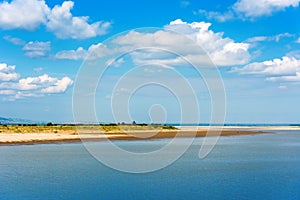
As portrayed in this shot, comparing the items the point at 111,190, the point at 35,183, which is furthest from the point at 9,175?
the point at 111,190

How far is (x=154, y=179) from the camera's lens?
37219 millimetres

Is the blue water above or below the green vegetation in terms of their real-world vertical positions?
below

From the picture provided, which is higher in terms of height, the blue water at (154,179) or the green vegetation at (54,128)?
the green vegetation at (54,128)

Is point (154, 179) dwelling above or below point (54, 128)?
below

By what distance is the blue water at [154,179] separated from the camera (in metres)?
30.3

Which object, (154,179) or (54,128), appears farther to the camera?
(54,128)

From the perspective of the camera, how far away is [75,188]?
106 ft

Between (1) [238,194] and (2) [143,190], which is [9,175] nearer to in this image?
(2) [143,190]

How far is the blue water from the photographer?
30.3 m

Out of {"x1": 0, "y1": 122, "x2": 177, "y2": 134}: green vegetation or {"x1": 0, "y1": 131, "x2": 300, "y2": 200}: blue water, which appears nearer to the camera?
{"x1": 0, "y1": 131, "x2": 300, "y2": 200}: blue water

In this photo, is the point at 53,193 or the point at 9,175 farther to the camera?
the point at 9,175

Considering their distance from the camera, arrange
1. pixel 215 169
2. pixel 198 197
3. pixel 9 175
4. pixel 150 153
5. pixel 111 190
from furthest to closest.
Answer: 1. pixel 150 153
2. pixel 215 169
3. pixel 9 175
4. pixel 111 190
5. pixel 198 197

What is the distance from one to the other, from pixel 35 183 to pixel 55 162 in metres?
13.8

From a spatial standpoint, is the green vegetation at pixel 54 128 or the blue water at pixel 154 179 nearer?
the blue water at pixel 154 179
